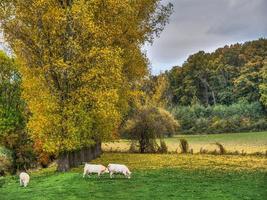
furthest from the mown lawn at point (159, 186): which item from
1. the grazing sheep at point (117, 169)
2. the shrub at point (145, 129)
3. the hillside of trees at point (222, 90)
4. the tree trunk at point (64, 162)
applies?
the hillside of trees at point (222, 90)

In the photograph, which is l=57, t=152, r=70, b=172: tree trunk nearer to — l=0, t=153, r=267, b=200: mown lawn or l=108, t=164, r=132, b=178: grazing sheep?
l=0, t=153, r=267, b=200: mown lawn

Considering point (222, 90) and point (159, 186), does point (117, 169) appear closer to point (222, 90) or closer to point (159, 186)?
point (159, 186)

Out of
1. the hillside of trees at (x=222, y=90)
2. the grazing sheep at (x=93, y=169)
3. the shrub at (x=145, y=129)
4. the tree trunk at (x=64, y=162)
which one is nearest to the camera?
the grazing sheep at (x=93, y=169)

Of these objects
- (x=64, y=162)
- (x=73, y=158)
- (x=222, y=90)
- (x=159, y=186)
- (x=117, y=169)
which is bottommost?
(x=159, y=186)

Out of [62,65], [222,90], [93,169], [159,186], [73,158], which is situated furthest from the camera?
[222,90]

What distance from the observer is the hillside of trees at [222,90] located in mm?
77500

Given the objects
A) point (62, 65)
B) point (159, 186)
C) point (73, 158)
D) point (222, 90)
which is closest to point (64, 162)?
point (73, 158)

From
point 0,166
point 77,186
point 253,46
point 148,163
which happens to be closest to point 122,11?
point 148,163

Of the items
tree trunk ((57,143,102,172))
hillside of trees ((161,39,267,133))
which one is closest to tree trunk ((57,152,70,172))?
tree trunk ((57,143,102,172))

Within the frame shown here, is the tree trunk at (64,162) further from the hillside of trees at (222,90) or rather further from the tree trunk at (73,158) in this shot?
the hillside of trees at (222,90)

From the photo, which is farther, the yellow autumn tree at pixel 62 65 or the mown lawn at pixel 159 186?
the yellow autumn tree at pixel 62 65

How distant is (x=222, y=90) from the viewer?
109000mm

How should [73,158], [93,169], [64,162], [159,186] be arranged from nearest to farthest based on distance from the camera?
1. [159,186]
2. [93,169]
3. [64,162]
4. [73,158]

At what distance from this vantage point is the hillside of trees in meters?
77.5
